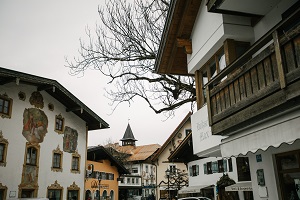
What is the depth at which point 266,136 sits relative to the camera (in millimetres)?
5582

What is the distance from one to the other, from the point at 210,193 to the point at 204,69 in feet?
49.9

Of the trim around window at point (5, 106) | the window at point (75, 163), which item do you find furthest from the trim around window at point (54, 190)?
the trim around window at point (5, 106)

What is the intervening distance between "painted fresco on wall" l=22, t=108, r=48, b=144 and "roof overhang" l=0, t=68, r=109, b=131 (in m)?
Answer: 1.84

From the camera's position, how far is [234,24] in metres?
8.38

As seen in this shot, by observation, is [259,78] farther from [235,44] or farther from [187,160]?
[187,160]

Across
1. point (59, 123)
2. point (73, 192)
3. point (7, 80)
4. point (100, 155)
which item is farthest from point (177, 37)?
point (100, 155)

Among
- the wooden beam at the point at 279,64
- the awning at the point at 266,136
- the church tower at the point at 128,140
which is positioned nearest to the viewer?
the awning at the point at 266,136

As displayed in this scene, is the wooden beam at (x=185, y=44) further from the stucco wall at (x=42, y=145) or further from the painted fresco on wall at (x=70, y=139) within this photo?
the painted fresco on wall at (x=70, y=139)

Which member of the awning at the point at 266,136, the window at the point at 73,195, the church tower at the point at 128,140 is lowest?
the window at the point at 73,195

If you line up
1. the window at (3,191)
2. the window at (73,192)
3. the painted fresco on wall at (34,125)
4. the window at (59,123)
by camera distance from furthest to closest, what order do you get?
the window at (59,123) < the window at (73,192) < the painted fresco on wall at (34,125) < the window at (3,191)

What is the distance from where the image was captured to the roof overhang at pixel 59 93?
1941 centimetres

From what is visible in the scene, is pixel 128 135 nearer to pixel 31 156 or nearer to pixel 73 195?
pixel 73 195

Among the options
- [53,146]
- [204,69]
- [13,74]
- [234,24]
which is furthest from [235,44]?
[53,146]

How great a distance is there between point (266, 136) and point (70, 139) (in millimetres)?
21353
